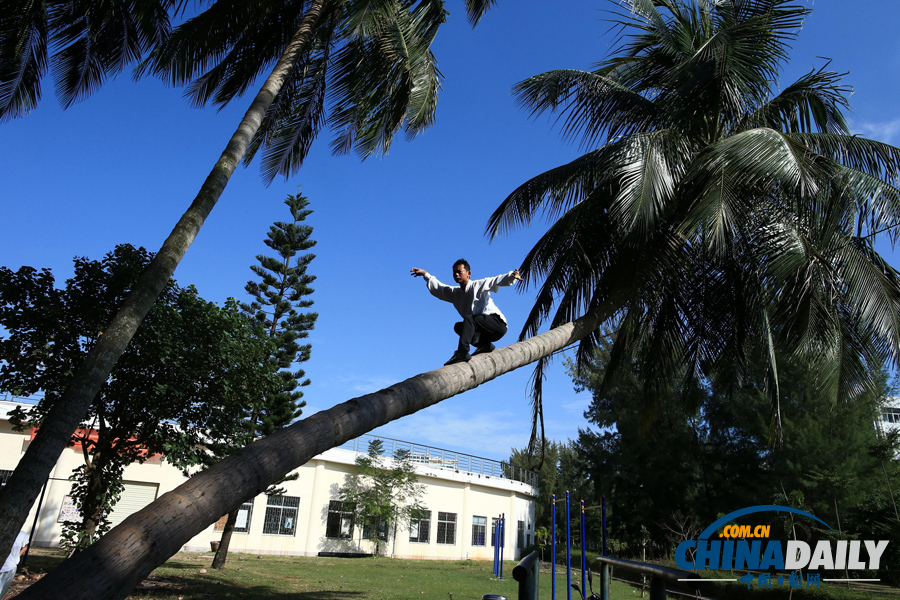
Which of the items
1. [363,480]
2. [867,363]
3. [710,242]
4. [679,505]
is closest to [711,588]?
[867,363]

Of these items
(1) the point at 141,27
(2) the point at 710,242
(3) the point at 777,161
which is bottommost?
(2) the point at 710,242

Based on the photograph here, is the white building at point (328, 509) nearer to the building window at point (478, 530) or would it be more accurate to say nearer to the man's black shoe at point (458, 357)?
the building window at point (478, 530)

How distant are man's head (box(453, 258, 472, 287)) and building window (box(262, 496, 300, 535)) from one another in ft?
64.6

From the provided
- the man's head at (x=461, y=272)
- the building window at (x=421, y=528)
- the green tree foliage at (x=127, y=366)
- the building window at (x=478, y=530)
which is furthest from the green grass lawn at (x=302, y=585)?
the building window at (x=478, y=530)

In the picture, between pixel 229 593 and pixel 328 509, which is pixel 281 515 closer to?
pixel 328 509

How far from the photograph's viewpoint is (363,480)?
25.0 metres

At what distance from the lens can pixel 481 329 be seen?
4.95m

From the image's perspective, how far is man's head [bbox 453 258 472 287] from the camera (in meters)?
5.04

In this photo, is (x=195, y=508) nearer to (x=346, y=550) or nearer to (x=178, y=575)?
(x=178, y=575)

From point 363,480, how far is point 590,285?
790 inches

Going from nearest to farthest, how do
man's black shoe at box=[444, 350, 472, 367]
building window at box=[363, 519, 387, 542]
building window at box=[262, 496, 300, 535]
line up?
man's black shoe at box=[444, 350, 472, 367] < building window at box=[262, 496, 300, 535] < building window at box=[363, 519, 387, 542]

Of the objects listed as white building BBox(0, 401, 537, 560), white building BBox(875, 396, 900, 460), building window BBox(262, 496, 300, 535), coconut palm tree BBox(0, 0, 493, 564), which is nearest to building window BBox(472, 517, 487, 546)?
white building BBox(0, 401, 537, 560)

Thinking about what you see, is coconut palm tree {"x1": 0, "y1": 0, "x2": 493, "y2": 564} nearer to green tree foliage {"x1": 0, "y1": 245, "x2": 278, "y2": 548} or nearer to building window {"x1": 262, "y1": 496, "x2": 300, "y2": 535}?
green tree foliage {"x1": 0, "y1": 245, "x2": 278, "y2": 548}

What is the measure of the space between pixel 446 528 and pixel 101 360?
25377mm
